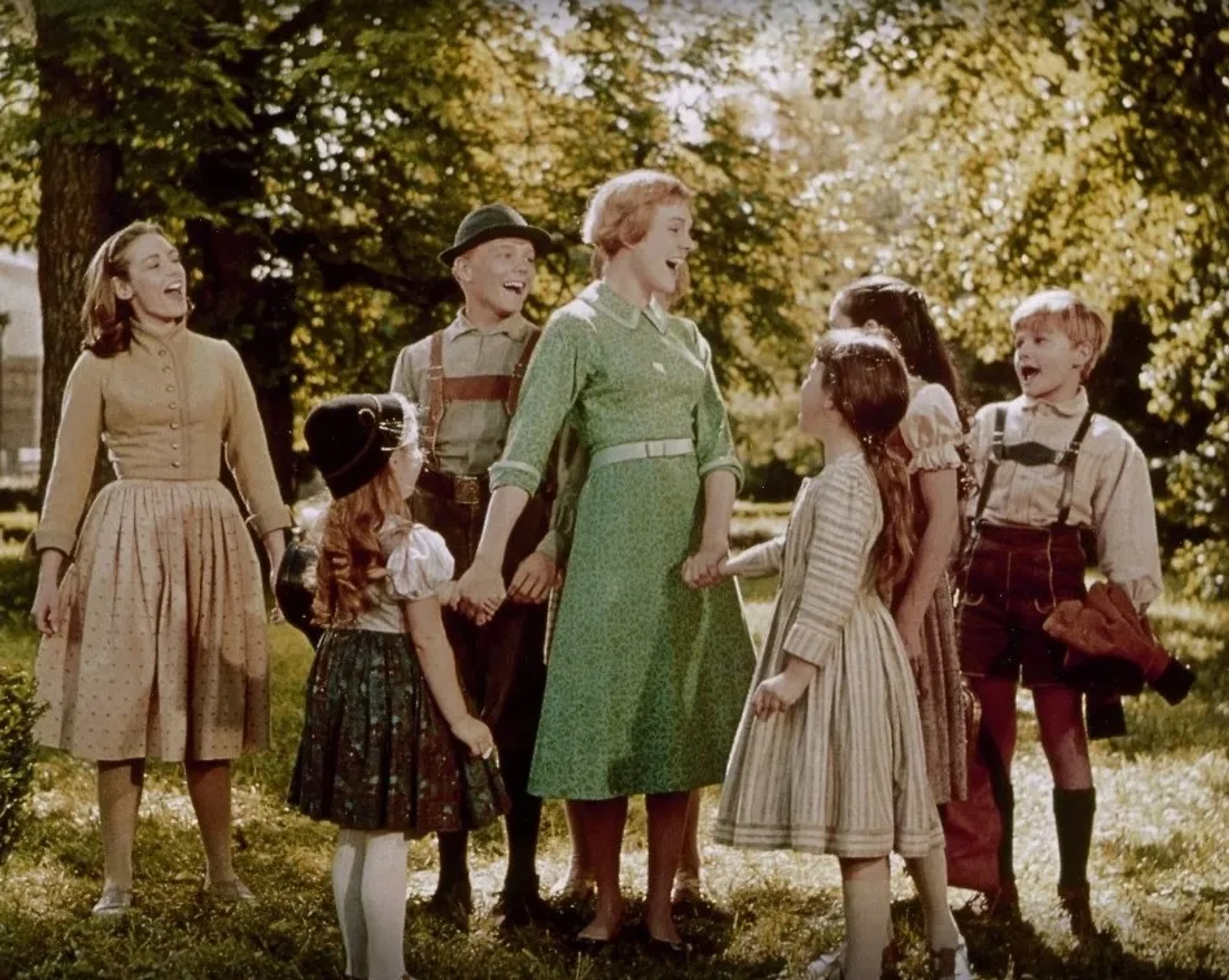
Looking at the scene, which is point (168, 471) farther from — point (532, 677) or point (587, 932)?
point (587, 932)

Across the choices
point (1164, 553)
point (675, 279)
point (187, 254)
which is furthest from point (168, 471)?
point (1164, 553)

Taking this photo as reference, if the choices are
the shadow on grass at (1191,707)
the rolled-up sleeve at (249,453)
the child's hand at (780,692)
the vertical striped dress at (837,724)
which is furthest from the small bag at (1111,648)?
the shadow on grass at (1191,707)

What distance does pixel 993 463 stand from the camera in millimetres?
5184

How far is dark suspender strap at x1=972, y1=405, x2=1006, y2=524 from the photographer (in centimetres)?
518

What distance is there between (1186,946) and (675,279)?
2444 mm

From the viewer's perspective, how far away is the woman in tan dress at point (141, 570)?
504cm

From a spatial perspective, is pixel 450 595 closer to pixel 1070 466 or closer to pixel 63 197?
pixel 1070 466

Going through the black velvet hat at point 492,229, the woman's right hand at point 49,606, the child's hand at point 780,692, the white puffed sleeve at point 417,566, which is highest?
the black velvet hat at point 492,229

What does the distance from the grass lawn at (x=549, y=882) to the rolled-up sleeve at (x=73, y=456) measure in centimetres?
115

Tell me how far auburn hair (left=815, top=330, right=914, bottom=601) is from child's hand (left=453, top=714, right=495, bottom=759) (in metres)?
1.08

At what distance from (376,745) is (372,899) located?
15.1 inches

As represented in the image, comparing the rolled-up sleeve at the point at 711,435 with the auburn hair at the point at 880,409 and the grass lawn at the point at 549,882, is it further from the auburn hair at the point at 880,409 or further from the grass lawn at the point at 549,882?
the grass lawn at the point at 549,882

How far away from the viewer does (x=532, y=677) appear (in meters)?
5.02

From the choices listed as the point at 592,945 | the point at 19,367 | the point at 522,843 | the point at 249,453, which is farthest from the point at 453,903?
the point at 19,367
